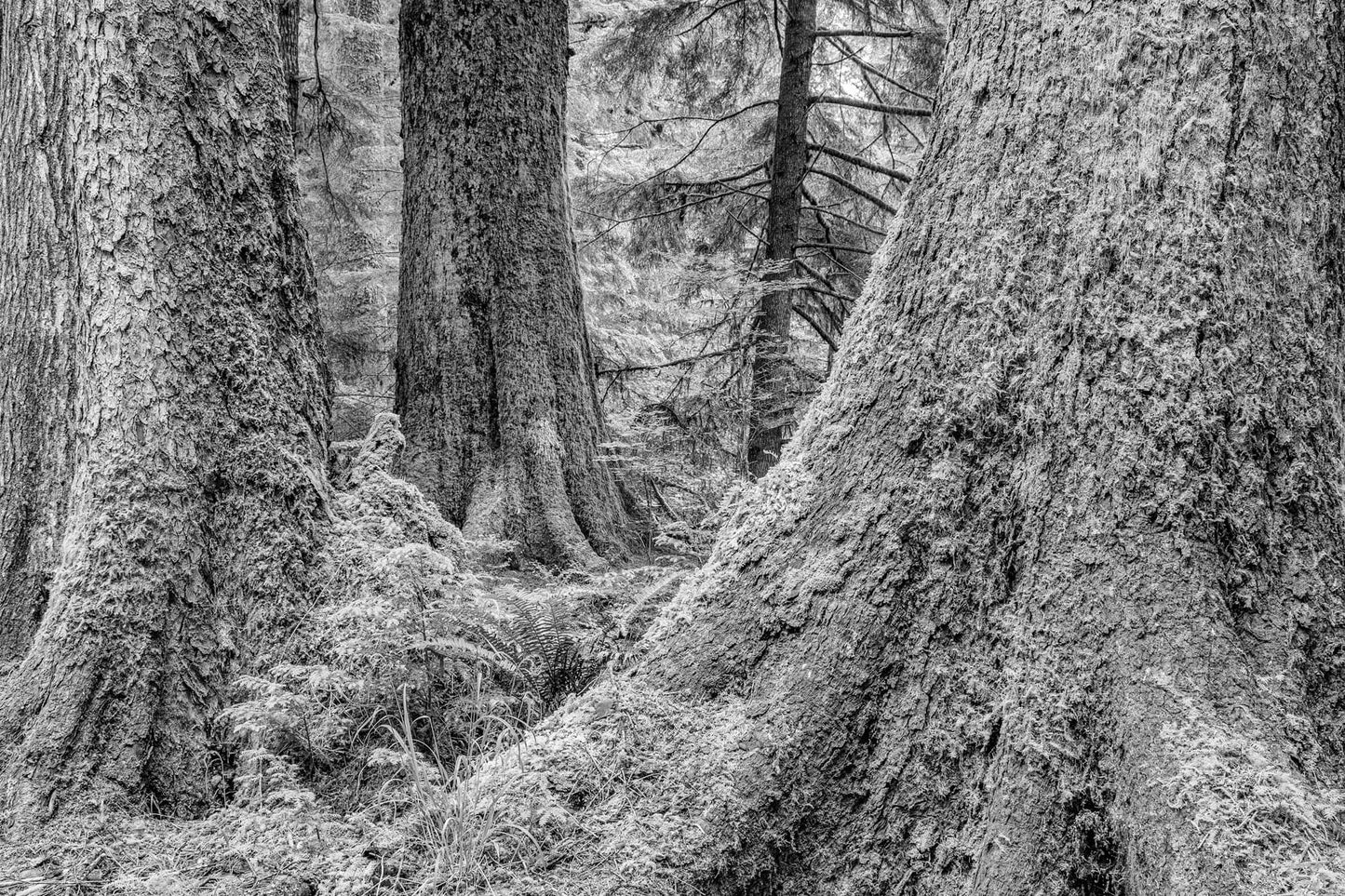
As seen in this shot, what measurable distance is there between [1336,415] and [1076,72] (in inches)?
38.1

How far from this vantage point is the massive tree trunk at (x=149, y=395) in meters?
2.78

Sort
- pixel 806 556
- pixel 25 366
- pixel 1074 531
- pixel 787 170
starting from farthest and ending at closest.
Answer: pixel 787 170 → pixel 25 366 → pixel 806 556 → pixel 1074 531

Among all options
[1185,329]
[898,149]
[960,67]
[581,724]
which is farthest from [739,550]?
A: [898,149]

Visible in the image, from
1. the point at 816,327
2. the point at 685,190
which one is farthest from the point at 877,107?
the point at 685,190

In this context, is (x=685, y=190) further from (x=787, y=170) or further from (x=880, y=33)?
(x=880, y=33)

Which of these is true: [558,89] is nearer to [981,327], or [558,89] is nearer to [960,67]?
[960,67]

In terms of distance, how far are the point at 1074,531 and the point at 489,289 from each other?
160 inches

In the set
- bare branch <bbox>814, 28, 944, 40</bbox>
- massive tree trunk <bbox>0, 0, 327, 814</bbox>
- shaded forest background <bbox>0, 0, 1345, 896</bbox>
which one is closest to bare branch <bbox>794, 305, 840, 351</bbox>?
bare branch <bbox>814, 28, 944, 40</bbox>

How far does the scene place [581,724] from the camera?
2.33m

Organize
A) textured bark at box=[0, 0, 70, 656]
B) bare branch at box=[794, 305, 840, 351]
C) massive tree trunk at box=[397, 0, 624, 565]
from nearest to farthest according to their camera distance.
→ textured bark at box=[0, 0, 70, 656] < massive tree trunk at box=[397, 0, 624, 565] < bare branch at box=[794, 305, 840, 351]

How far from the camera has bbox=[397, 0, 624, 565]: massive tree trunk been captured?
201 inches

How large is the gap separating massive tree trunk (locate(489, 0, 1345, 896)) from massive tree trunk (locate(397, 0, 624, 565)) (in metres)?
3.01

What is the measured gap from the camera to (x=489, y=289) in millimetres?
5242

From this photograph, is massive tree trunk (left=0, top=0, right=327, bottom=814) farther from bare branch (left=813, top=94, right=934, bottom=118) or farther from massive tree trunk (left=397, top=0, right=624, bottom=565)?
bare branch (left=813, top=94, right=934, bottom=118)
